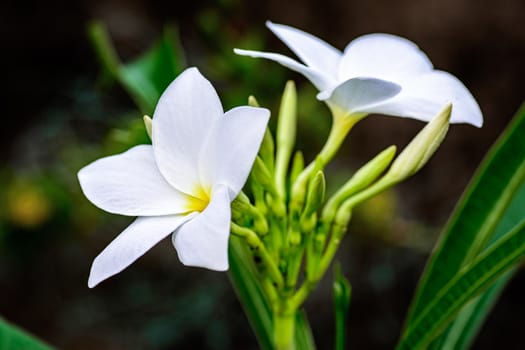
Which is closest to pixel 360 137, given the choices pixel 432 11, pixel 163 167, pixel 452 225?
pixel 432 11

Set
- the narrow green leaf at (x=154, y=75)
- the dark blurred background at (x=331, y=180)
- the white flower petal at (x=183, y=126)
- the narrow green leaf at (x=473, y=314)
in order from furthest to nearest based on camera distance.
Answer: the dark blurred background at (x=331, y=180) < the narrow green leaf at (x=154, y=75) < the narrow green leaf at (x=473, y=314) < the white flower petal at (x=183, y=126)

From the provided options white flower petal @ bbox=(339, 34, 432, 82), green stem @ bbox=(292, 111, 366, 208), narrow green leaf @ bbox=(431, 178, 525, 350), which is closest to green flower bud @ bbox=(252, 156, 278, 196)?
green stem @ bbox=(292, 111, 366, 208)

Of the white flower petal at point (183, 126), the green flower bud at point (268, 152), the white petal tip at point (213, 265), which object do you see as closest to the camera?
the white petal tip at point (213, 265)

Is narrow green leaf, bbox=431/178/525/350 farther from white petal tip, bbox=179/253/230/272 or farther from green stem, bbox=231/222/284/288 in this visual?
white petal tip, bbox=179/253/230/272

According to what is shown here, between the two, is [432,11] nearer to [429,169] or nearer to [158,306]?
[429,169]

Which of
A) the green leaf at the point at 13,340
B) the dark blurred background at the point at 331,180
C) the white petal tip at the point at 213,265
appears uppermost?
the white petal tip at the point at 213,265

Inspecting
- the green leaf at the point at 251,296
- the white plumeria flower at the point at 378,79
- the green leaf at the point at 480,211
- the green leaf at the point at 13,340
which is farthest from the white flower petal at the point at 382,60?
the green leaf at the point at 13,340

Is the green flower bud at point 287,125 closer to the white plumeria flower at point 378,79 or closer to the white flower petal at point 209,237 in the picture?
the white plumeria flower at point 378,79

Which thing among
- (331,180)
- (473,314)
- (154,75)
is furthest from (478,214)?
(331,180)
